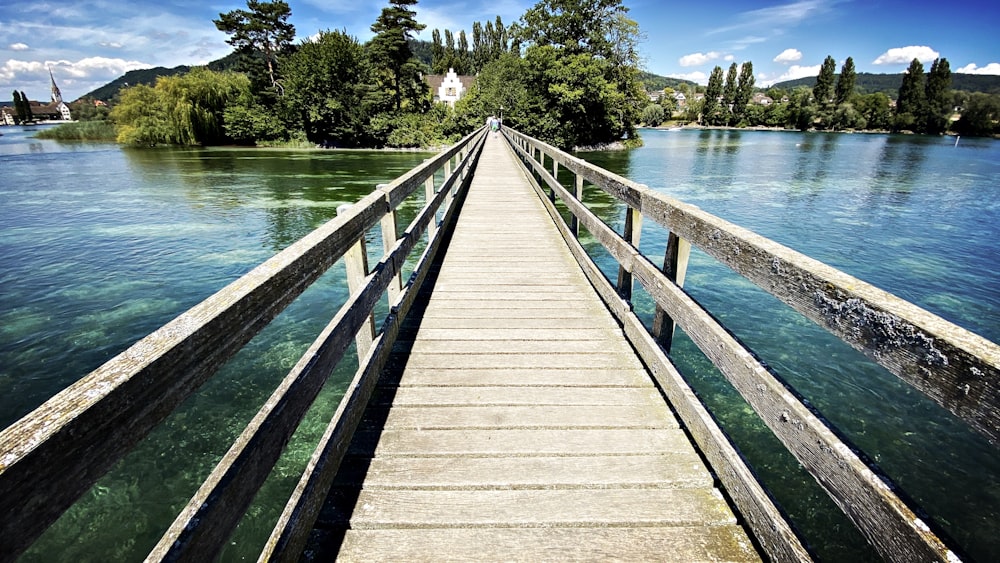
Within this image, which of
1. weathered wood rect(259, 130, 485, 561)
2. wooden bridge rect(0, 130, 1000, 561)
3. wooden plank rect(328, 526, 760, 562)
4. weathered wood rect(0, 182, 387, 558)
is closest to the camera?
weathered wood rect(0, 182, 387, 558)

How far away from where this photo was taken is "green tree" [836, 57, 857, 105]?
3447 inches

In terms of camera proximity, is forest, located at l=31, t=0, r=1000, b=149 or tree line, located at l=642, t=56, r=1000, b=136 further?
tree line, located at l=642, t=56, r=1000, b=136

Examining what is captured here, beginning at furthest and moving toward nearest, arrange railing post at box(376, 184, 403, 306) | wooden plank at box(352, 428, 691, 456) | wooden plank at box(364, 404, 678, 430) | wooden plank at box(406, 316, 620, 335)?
wooden plank at box(406, 316, 620, 335) < railing post at box(376, 184, 403, 306) < wooden plank at box(364, 404, 678, 430) < wooden plank at box(352, 428, 691, 456)

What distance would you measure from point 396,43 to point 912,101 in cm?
8317

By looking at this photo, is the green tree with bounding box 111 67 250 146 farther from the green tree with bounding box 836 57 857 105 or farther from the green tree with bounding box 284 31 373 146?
the green tree with bounding box 836 57 857 105

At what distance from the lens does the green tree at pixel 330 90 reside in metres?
42.7

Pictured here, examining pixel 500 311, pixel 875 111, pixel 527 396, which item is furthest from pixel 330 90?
pixel 875 111

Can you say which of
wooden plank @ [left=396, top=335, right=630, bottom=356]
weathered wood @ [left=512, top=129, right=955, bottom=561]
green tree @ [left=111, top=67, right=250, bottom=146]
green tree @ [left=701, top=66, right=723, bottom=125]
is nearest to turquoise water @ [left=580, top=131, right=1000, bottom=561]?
weathered wood @ [left=512, top=129, right=955, bottom=561]

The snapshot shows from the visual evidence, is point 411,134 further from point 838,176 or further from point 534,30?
point 838,176

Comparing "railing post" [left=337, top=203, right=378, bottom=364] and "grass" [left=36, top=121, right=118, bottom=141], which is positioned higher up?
"grass" [left=36, top=121, right=118, bottom=141]

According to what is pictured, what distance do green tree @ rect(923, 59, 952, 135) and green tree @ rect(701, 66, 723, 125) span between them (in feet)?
133

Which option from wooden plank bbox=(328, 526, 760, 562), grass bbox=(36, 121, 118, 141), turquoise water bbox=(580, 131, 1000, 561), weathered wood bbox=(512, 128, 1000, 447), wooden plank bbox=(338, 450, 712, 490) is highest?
grass bbox=(36, 121, 118, 141)

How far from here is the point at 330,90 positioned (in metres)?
43.2

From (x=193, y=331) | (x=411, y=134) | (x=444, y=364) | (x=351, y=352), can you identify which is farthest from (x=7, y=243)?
(x=411, y=134)
